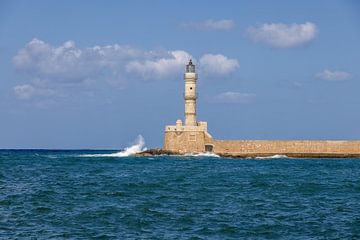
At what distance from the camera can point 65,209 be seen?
20.2 meters

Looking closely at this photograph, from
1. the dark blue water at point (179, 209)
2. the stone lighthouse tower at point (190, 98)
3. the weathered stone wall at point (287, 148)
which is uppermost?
the stone lighthouse tower at point (190, 98)

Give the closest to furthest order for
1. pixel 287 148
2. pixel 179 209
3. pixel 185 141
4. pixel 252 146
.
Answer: pixel 179 209 < pixel 185 141 < pixel 287 148 < pixel 252 146

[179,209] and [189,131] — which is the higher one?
[189,131]

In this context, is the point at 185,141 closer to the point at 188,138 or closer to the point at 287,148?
the point at 188,138

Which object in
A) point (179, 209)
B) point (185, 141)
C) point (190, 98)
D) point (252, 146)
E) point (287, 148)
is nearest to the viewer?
point (179, 209)

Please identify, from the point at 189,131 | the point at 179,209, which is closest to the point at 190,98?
the point at 189,131

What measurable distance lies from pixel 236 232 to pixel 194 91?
4638 cm

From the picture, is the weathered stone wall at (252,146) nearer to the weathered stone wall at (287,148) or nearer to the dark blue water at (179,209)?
the weathered stone wall at (287,148)

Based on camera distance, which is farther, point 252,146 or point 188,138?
point 252,146

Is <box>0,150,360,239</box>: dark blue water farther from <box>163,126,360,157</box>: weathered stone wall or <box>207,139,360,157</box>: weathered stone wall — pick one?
<box>207,139,360,157</box>: weathered stone wall

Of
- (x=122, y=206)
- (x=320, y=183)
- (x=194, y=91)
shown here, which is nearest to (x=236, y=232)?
(x=122, y=206)

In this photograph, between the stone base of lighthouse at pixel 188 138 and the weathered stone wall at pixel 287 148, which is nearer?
the stone base of lighthouse at pixel 188 138

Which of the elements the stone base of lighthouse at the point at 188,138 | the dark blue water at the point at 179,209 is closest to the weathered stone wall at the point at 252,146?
the stone base of lighthouse at the point at 188,138

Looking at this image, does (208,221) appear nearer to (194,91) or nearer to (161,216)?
(161,216)
